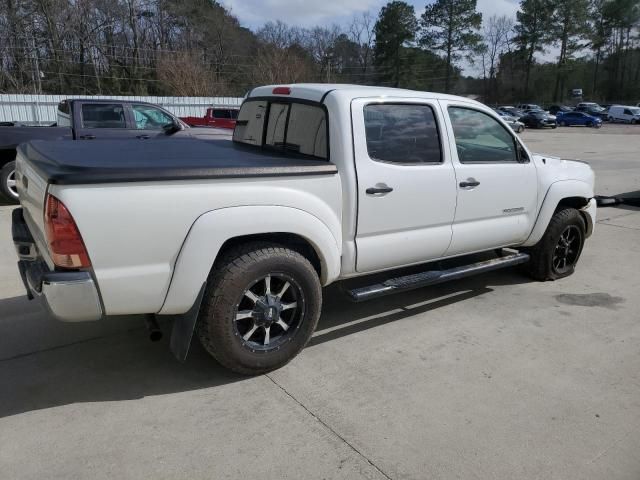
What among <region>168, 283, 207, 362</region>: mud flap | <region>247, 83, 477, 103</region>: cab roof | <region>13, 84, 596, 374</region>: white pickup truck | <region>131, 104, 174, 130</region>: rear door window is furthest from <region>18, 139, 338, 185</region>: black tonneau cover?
<region>131, 104, 174, 130</region>: rear door window

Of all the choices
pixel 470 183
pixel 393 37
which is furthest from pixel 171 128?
pixel 393 37

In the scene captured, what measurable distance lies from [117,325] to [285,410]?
73.3 inches

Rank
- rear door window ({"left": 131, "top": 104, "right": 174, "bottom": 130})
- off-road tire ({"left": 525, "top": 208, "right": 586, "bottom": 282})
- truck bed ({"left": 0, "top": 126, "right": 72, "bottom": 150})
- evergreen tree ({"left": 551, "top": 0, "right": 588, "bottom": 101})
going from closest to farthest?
off-road tire ({"left": 525, "top": 208, "right": 586, "bottom": 282}), truck bed ({"left": 0, "top": 126, "right": 72, "bottom": 150}), rear door window ({"left": 131, "top": 104, "right": 174, "bottom": 130}), evergreen tree ({"left": 551, "top": 0, "right": 588, "bottom": 101})

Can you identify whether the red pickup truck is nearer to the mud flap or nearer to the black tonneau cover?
the black tonneau cover

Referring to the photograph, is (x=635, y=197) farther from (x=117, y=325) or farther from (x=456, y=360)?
(x=117, y=325)

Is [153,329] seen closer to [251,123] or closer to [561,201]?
[251,123]

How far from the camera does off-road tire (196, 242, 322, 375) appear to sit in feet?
10.5

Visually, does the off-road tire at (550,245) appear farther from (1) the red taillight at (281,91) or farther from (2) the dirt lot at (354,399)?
(1) the red taillight at (281,91)

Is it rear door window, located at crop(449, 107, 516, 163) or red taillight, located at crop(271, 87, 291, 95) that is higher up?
red taillight, located at crop(271, 87, 291, 95)

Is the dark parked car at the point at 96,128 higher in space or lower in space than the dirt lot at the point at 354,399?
higher

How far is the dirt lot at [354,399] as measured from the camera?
2.72 m

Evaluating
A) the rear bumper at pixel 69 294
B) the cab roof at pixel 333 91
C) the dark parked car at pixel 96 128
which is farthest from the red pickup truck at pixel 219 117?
the rear bumper at pixel 69 294

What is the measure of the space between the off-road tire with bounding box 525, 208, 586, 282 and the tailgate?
4.48 m

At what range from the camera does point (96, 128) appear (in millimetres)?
9703
